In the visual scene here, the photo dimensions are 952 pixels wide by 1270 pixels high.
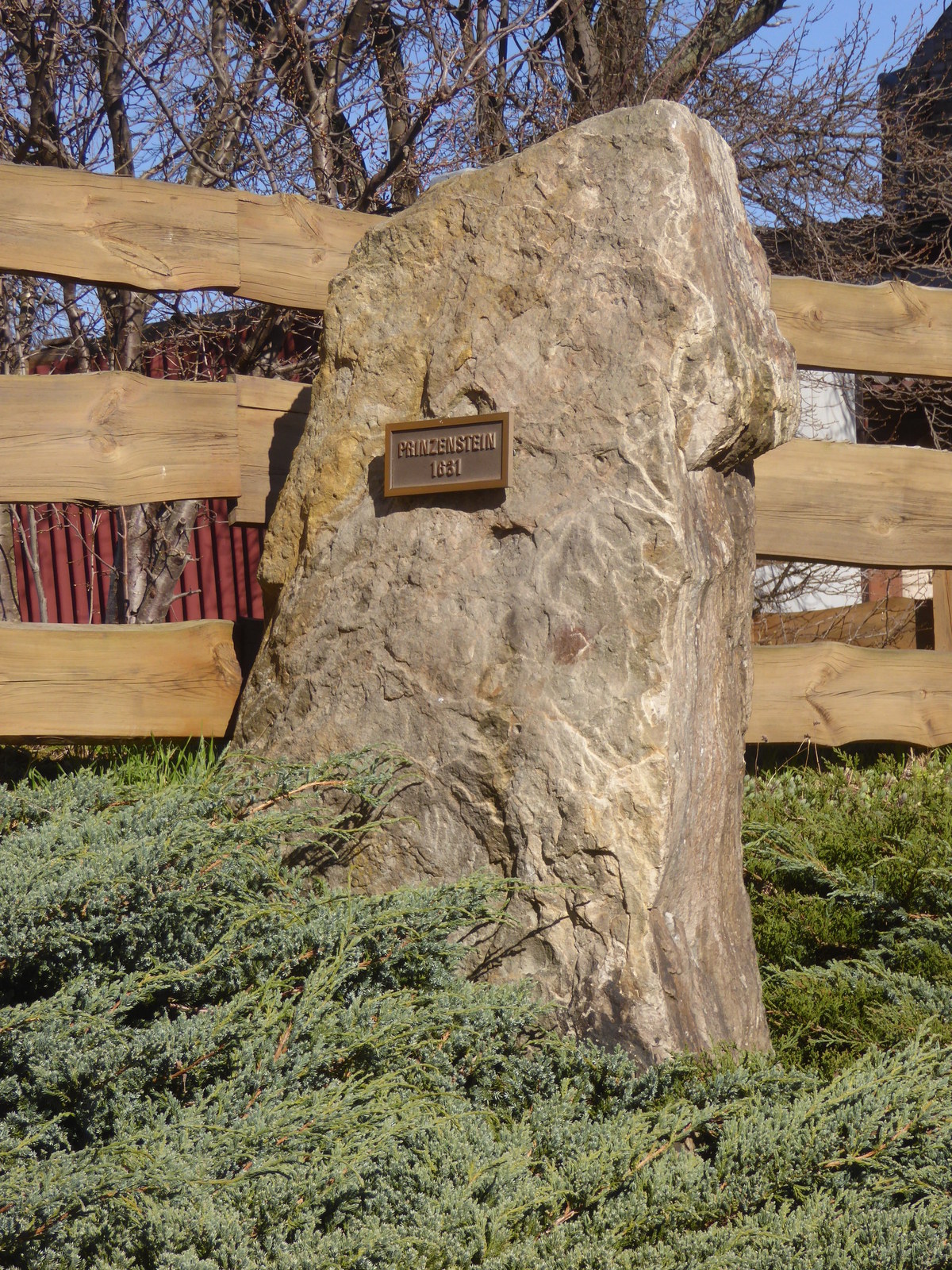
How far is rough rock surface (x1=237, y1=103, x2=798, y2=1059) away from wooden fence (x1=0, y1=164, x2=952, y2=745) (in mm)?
564

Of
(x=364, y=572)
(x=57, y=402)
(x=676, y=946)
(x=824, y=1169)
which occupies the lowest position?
(x=824, y=1169)

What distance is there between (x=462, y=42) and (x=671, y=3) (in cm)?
189

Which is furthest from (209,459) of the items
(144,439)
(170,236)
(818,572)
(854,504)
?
(818,572)

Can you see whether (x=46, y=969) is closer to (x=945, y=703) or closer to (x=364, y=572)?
(x=364, y=572)

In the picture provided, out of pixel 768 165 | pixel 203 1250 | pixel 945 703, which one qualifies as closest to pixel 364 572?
pixel 203 1250

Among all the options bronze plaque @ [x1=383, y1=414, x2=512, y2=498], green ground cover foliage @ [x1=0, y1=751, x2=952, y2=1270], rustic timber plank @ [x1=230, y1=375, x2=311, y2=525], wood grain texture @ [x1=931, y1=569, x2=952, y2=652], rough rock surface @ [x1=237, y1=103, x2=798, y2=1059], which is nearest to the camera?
green ground cover foliage @ [x1=0, y1=751, x2=952, y2=1270]

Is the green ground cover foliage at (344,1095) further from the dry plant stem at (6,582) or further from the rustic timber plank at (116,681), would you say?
the dry plant stem at (6,582)

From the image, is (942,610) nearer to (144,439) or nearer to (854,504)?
(854,504)

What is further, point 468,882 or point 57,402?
point 57,402

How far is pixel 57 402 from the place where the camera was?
146 inches

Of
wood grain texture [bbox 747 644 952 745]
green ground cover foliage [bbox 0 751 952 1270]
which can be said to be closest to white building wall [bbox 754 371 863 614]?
wood grain texture [bbox 747 644 952 745]

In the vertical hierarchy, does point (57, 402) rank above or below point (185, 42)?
below

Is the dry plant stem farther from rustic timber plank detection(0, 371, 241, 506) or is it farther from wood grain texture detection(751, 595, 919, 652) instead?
wood grain texture detection(751, 595, 919, 652)

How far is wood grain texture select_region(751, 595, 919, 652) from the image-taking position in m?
6.40
